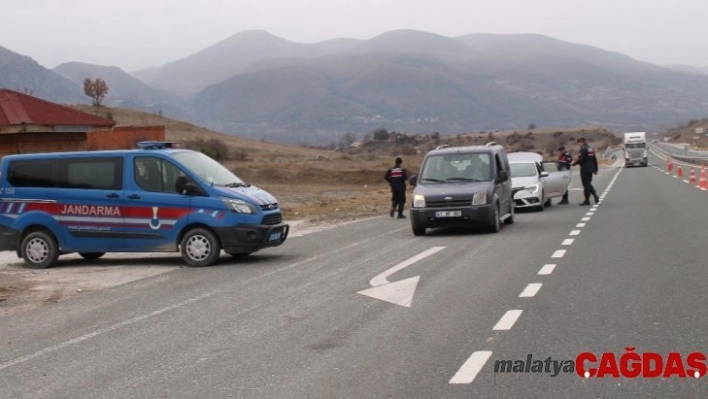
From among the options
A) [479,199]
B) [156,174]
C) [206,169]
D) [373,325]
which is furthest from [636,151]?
[373,325]

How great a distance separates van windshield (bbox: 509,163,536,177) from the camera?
27328mm

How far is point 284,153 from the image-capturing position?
105m

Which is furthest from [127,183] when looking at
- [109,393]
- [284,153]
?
[284,153]

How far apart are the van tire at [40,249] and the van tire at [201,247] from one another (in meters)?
2.29

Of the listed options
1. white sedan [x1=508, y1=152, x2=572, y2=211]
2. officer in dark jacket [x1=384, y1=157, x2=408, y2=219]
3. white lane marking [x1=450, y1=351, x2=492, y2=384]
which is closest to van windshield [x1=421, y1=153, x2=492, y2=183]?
officer in dark jacket [x1=384, y1=157, x2=408, y2=219]

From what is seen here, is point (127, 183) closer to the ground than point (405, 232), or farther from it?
farther from it

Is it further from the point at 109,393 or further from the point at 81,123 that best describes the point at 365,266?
the point at 81,123

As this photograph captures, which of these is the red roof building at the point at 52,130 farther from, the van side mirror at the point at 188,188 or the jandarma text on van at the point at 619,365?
the jandarma text on van at the point at 619,365

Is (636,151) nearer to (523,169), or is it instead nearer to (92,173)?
(523,169)

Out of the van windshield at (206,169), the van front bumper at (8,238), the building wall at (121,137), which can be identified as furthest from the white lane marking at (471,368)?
the building wall at (121,137)

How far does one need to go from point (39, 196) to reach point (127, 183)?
1560 mm

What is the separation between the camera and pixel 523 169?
27641 millimetres

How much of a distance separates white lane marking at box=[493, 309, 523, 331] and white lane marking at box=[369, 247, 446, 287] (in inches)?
108

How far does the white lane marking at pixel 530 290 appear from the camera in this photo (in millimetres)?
10873
